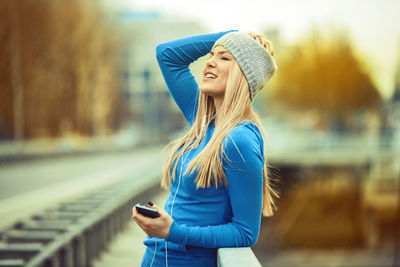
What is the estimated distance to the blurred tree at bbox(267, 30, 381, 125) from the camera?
54.3 metres

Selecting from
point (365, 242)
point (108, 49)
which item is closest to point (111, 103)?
point (108, 49)

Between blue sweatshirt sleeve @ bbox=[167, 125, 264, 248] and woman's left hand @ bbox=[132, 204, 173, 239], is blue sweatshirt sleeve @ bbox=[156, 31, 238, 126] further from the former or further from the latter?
woman's left hand @ bbox=[132, 204, 173, 239]

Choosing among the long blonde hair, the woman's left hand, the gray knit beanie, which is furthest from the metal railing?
the gray knit beanie

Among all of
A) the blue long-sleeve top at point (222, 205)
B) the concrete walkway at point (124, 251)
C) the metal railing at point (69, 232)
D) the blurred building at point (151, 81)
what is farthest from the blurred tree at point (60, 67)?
the blue long-sleeve top at point (222, 205)

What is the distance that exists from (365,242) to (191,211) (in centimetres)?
3038

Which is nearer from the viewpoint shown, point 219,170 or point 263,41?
point 219,170

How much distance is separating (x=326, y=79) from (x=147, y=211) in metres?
55.7

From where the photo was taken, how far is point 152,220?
85.4 inches

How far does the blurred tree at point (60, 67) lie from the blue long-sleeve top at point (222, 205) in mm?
34718

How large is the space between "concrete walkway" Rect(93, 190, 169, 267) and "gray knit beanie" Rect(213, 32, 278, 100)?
507 centimetres

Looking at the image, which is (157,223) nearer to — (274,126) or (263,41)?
(263,41)

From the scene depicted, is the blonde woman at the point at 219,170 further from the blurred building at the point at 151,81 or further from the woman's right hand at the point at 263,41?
the blurred building at the point at 151,81

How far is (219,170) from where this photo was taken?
2.21m

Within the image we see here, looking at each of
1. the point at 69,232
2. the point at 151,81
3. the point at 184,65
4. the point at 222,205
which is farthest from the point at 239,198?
the point at 151,81
